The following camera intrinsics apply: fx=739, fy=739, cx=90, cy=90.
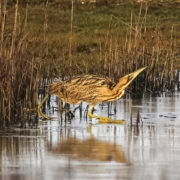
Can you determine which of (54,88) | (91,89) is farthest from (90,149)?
(54,88)

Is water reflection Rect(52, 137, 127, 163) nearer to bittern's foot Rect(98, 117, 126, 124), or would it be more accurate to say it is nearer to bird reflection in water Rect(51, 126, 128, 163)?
bird reflection in water Rect(51, 126, 128, 163)

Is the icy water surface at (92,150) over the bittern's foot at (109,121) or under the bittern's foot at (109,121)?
under

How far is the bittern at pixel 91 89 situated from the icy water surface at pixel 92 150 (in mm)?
309

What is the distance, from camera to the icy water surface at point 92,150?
21.9 ft

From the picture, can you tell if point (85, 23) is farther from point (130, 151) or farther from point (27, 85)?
point (130, 151)

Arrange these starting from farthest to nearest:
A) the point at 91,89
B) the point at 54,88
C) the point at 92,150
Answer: the point at 54,88 → the point at 91,89 → the point at 92,150

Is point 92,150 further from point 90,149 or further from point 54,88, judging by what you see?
point 54,88

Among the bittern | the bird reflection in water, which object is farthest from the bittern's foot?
the bird reflection in water

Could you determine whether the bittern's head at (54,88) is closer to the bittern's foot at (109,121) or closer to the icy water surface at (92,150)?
the icy water surface at (92,150)

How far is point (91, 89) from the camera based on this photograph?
1034 cm

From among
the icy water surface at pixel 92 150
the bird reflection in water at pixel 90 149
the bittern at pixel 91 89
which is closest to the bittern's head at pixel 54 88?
the bittern at pixel 91 89

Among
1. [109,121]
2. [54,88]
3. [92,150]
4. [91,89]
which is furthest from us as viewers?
[54,88]

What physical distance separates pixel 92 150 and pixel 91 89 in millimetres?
2531

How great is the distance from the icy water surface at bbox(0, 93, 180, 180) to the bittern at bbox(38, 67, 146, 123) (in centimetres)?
Result: 31
